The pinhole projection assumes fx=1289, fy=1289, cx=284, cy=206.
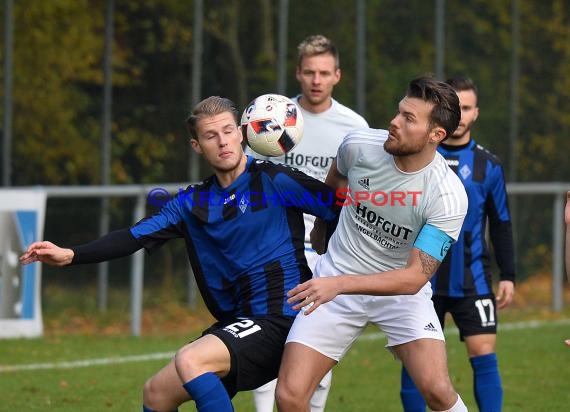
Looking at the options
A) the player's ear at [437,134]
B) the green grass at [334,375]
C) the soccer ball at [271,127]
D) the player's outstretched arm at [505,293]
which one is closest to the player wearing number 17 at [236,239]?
the soccer ball at [271,127]

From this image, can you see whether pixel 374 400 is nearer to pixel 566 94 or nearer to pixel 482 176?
pixel 482 176

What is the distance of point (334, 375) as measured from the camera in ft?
30.4

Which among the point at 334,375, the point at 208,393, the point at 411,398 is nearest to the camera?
the point at 208,393

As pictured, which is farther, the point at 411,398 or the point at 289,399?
the point at 411,398

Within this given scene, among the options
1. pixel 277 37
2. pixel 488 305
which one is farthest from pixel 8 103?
pixel 488 305

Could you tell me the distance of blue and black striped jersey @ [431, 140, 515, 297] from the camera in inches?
289

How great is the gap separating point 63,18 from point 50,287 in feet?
8.20

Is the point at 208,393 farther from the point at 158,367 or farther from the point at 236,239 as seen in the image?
the point at 158,367

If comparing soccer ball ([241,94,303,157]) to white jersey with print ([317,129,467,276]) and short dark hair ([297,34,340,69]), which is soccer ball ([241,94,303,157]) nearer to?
white jersey with print ([317,129,467,276])

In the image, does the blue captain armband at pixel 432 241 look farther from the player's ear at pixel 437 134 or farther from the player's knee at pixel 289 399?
the player's knee at pixel 289 399

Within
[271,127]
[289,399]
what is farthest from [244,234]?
[289,399]

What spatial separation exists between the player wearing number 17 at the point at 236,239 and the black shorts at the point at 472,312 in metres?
1.66

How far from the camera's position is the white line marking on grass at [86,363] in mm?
9289

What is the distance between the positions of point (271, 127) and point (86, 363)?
3926mm
